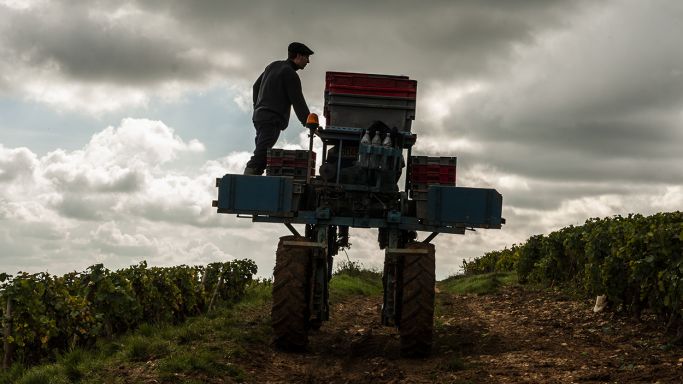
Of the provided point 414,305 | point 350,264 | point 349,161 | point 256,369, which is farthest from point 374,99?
point 350,264

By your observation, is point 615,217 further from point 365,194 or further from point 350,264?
point 350,264

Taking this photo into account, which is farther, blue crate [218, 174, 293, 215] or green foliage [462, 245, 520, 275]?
green foliage [462, 245, 520, 275]

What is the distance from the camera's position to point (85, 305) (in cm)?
1246

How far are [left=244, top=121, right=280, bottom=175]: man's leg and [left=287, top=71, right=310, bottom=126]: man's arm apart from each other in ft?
1.59

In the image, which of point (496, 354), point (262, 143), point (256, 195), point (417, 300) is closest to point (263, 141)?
point (262, 143)

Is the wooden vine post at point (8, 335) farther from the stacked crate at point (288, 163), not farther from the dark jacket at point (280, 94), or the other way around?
the dark jacket at point (280, 94)

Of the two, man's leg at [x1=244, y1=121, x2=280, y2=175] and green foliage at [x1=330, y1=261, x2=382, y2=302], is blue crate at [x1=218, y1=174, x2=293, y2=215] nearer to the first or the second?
man's leg at [x1=244, y1=121, x2=280, y2=175]

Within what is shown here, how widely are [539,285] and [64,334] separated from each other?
50.0ft

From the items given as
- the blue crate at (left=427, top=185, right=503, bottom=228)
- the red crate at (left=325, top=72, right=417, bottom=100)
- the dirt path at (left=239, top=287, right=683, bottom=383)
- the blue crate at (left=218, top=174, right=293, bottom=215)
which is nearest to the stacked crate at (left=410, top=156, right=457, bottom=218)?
the blue crate at (left=427, top=185, right=503, bottom=228)

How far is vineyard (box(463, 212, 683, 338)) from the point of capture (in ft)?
37.2

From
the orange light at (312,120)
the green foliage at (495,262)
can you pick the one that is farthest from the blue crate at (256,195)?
the green foliage at (495,262)

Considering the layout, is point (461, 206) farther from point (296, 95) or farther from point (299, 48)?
point (299, 48)

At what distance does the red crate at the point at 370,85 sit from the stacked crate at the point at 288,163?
3.87 feet

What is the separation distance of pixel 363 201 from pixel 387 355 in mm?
2389
